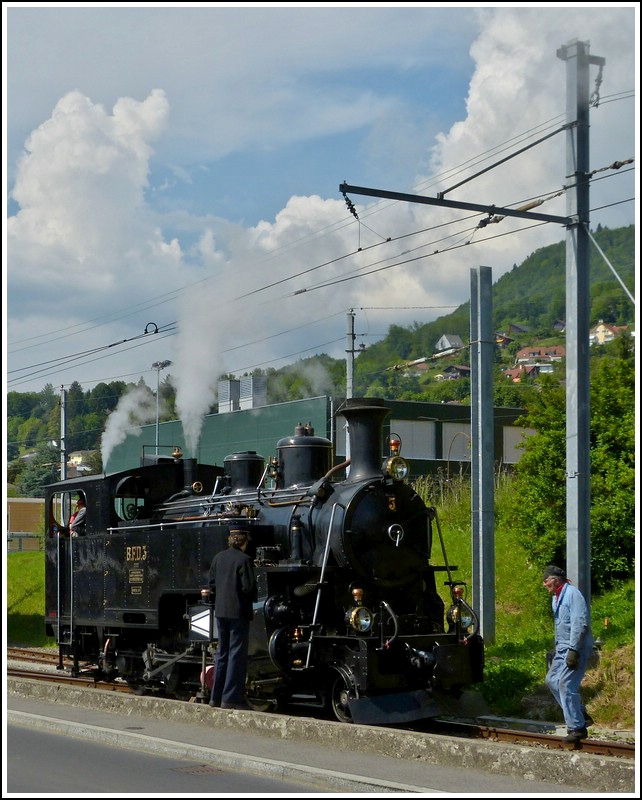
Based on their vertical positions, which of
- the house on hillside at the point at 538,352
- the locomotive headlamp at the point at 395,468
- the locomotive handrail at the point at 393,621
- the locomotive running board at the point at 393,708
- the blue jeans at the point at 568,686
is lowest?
the locomotive running board at the point at 393,708

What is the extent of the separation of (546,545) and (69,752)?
12.4m

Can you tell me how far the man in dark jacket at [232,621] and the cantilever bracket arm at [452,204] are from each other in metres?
4.22

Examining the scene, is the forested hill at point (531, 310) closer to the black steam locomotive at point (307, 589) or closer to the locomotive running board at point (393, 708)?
the black steam locomotive at point (307, 589)

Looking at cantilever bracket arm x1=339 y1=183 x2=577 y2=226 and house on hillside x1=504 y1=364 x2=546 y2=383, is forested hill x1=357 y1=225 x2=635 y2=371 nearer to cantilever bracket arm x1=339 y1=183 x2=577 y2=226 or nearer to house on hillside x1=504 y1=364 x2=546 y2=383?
house on hillside x1=504 y1=364 x2=546 y2=383

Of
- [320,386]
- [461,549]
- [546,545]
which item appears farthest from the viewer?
[320,386]

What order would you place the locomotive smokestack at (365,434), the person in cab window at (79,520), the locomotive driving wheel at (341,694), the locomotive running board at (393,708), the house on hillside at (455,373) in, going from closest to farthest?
1. the locomotive running board at (393,708)
2. the locomotive driving wheel at (341,694)
3. the locomotive smokestack at (365,434)
4. the person in cab window at (79,520)
5. the house on hillside at (455,373)

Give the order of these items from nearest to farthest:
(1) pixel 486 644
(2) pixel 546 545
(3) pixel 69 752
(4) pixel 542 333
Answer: (3) pixel 69 752
(1) pixel 486 644
(2) pixel 546 545
(4) pixel 542 333

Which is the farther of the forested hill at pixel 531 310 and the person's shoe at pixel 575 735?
the forested hill at pixel 531 310

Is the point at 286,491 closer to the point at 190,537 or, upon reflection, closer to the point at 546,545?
the point at 190,537

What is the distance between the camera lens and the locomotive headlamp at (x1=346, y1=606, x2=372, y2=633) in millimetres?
10992

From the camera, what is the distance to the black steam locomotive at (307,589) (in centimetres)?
1106

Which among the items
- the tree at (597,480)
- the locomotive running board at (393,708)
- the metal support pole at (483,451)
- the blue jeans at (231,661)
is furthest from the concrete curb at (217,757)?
the tree at (597,480)

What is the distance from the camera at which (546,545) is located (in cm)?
1975

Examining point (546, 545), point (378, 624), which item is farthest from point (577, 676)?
point (546, 545)
